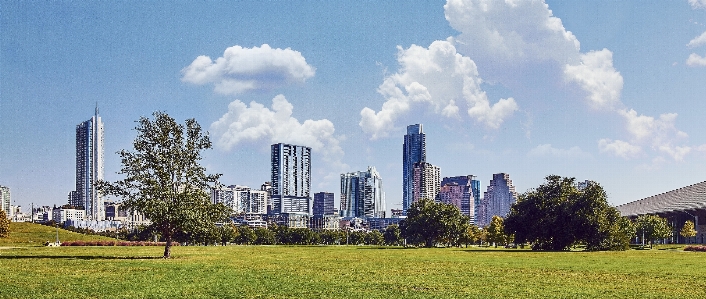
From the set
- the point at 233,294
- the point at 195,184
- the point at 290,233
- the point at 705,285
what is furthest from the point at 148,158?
the point at 290,233

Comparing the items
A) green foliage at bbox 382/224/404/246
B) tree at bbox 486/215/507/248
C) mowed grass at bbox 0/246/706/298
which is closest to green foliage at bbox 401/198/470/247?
tree at bbox 486/215/507/248

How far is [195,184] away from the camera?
56438mm

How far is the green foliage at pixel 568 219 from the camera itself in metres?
82.8

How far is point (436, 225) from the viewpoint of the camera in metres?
120

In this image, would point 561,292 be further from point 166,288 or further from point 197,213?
point 197,213

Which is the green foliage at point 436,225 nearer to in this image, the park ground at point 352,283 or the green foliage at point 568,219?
the green foliage at point 568,219

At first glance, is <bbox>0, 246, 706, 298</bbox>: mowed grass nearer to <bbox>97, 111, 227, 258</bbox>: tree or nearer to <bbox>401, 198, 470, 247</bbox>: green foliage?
<bbox>97, 111, 227, 258</bbox>: tree

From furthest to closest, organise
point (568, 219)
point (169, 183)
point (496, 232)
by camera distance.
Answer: point (496, 232), point (568, 219), point (169, 183)

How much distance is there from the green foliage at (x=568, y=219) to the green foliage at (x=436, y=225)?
3082cm

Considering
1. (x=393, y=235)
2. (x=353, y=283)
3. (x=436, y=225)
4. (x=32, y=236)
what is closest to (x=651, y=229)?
(x=436, y=225)

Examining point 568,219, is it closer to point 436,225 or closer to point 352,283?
point 436,225

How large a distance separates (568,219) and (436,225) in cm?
3922

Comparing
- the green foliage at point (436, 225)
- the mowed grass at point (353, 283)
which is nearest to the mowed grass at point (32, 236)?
the green foliage at point (436, 225)

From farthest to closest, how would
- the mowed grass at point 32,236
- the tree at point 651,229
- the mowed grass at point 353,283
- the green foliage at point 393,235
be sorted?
the green foliage at point 393,235 < the mowed grass at point 32,236 < the tree at point 651,229 < the mowed grass at point 353,283
